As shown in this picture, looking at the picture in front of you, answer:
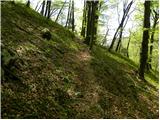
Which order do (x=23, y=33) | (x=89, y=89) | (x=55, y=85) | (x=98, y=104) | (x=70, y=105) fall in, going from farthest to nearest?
(x=23, y=33), (x=89, y=89), (x=98, y=104), (x=55, y=85), (x=70, y=105)

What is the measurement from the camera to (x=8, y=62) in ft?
33.7

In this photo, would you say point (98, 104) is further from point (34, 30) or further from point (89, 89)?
point (34, 30)

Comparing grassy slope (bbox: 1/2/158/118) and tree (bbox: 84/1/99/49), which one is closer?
grassy slope (bbox: 1/2/158/118)

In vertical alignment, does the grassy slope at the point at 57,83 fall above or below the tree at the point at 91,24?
below

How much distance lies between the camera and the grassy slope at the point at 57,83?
9.80 metres

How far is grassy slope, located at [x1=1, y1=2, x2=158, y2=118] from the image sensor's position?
9797 mm

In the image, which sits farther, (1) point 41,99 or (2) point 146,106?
(2) point 146,106

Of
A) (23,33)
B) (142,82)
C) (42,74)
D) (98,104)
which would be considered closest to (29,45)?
(23,33)

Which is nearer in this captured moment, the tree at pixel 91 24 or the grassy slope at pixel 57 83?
the grassy slope at pixel 57 83

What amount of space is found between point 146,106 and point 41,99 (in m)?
7.72

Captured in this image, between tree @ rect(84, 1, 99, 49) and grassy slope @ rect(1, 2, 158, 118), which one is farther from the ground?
tree @ rect(84, 1, 99, 49)

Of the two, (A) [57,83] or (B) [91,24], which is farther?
(B) [91,24]

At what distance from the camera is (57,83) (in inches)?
482

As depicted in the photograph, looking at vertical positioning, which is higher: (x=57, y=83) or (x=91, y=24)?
(x=91, y=24)
